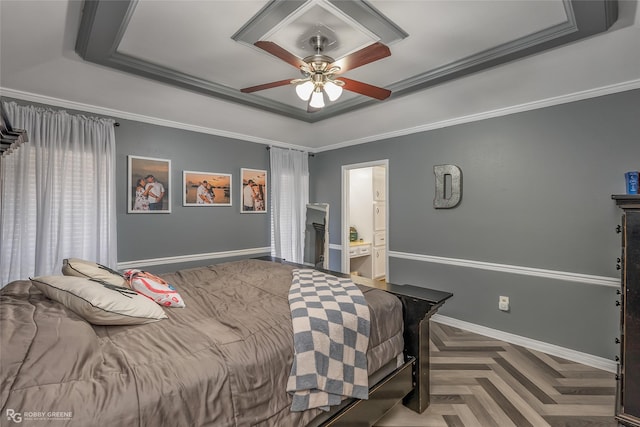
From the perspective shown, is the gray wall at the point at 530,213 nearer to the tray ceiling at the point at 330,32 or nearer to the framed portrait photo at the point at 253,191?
the tray ceiling at the point at 330,32

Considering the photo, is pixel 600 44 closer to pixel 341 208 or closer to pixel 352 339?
pixel 352 339

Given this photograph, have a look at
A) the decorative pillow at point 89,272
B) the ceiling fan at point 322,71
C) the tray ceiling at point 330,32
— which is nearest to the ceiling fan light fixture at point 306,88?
the ceiling fan at point 322,71

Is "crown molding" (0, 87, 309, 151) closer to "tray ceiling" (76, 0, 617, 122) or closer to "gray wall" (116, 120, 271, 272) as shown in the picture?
"gray wall" (116, 120, 271, 272)

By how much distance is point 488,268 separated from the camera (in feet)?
10.8

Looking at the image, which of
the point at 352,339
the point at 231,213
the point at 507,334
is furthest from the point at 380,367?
the point at 231,213

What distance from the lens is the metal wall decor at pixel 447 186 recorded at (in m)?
3.50

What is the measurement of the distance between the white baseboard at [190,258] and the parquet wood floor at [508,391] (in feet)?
8.67

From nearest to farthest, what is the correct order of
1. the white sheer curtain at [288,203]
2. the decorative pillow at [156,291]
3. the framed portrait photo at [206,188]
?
the decorative pillow at [156,291], the framed portrait photo at [206,188], the white sheer curtain at [288,203]

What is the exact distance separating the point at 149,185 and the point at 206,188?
67 cm

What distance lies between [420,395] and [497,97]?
277cm

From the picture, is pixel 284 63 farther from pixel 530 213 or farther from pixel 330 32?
pixel 530 213

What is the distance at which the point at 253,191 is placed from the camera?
4371mm

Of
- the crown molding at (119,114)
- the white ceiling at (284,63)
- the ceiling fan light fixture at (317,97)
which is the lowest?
the ceiling fan light fixture at (317,97)

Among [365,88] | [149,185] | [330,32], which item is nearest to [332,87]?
[365,88]
